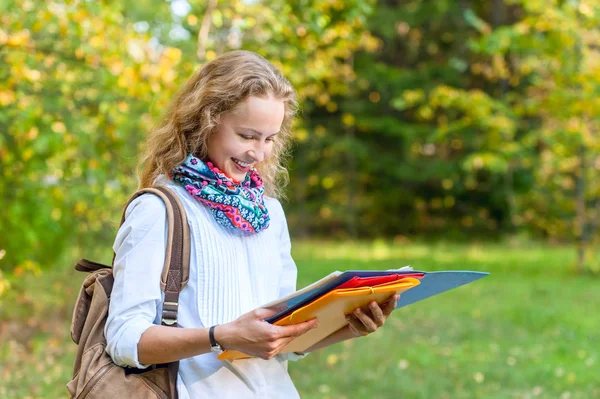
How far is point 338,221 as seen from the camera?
2167cm

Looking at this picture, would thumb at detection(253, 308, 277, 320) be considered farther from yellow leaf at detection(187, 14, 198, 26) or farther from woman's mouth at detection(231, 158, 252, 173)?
yellow leaf at detection(187, 14, 198, 26)

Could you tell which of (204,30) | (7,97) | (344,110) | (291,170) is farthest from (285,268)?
(344,110)

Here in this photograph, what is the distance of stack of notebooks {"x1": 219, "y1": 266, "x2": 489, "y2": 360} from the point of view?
1757 millimetres

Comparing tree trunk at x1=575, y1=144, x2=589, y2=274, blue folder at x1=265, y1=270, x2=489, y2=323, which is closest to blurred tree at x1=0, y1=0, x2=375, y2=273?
blue folder at x1=265, y1=270, x2=489, y2=323

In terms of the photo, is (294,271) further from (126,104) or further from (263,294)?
(126,104)

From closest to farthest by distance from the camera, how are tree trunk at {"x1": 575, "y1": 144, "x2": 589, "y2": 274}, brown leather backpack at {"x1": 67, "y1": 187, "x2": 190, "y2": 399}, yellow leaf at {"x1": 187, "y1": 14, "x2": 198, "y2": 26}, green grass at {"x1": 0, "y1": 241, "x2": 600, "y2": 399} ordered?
brown leather backpack at {"x1": 67, "y1": 187, "x2": 190, "y2": 399}
green grass at {"x1": 0, "y1": 241, "x2": 600, "y2": 399}
yellow leaf at {"x1": 187, "y1": 14, "x2": 198, "y2": 26}
tree trunk at {"x1": 575, "y1": 144, "x2": 589, "y2": 274}

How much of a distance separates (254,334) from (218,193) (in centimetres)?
42

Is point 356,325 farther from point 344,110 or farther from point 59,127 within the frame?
point 344,110

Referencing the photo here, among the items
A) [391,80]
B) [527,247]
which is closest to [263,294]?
[527,247]

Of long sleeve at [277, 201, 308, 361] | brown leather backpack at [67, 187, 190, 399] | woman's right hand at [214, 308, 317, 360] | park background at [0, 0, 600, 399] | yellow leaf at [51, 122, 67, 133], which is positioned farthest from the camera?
yellow leaf at [51, 122, 67, 133]

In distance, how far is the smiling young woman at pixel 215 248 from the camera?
1.80 metres

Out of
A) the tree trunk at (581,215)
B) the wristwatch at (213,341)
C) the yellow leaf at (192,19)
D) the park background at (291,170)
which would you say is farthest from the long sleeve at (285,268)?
the tree trunk at (581,215)

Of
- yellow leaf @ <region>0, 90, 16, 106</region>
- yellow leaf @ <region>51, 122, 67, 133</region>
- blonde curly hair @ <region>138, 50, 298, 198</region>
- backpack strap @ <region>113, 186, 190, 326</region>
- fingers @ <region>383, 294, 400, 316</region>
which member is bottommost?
fingers @ <region>383, 294, 400, 316</region>

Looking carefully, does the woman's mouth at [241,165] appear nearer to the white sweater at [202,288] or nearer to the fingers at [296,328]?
the white sweater at [202,288]
